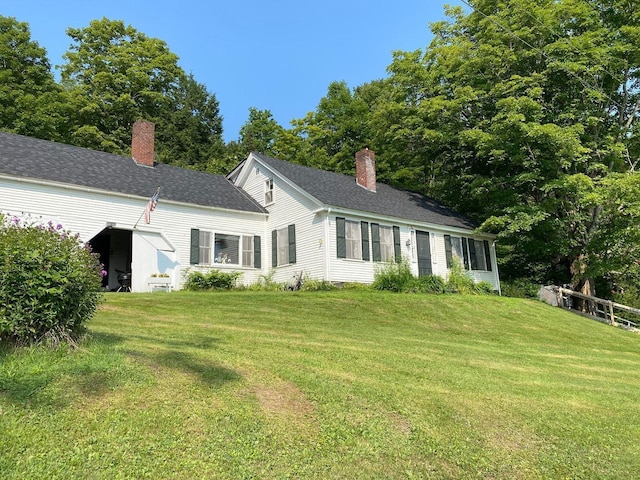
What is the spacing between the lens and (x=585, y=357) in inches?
409

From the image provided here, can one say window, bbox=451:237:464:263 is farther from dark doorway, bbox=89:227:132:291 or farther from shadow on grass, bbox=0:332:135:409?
shadow on grass, bbox=0:332:135:409

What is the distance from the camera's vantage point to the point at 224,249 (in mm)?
18922

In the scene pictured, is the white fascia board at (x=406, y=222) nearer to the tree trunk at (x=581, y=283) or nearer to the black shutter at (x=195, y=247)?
the tree trunk at (x=581, y=283)

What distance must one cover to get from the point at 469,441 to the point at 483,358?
436 cm

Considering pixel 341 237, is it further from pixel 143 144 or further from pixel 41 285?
pixel 41 285

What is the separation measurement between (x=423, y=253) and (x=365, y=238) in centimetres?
315

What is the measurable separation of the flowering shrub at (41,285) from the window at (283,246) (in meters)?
13.3

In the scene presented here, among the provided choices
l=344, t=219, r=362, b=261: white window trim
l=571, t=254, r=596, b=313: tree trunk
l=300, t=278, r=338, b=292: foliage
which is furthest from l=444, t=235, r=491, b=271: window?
l=300, t=278, r=338, b=292: foliage

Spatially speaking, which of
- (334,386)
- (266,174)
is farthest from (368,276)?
(334,386)

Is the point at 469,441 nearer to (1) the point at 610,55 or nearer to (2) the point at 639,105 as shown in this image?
(1) the point at 610,55

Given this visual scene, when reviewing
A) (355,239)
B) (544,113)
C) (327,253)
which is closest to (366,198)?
(355,239)

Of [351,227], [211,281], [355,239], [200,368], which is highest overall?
[351,227]

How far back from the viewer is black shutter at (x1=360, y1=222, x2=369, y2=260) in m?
18.3

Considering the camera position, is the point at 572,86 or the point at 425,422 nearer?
the point at 425,422
